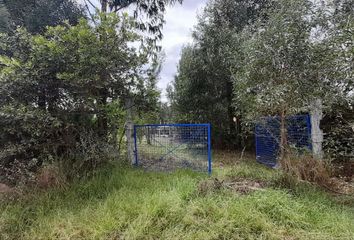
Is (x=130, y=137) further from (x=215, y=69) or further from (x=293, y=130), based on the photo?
(x=215, y=69)

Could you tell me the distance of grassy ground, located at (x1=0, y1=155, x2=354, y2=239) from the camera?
2.61 meters

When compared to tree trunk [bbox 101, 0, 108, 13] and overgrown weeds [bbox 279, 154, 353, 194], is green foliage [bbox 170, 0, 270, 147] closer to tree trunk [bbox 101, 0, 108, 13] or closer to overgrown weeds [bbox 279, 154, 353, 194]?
tree trunk [bbox 101, 0, 108, 13]

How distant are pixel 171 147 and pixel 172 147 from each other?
0.02 meters

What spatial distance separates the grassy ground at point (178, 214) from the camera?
2.61 m

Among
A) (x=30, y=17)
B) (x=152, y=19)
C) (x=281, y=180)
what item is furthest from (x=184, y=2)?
(x=281, y=180)

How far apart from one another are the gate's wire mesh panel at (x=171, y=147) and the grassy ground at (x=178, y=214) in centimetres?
Result: 146

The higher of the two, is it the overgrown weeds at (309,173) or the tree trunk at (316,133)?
the tree trunk at (316,133)

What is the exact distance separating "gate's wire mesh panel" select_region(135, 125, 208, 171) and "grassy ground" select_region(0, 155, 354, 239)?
1461 millimetres

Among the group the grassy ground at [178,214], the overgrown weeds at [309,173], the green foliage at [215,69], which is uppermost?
the green foliage at [215,69]

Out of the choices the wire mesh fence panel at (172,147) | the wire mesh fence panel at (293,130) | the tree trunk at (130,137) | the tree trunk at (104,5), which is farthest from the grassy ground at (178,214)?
the tree trunk at (104,5)

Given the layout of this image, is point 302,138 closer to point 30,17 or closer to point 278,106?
point 278,106

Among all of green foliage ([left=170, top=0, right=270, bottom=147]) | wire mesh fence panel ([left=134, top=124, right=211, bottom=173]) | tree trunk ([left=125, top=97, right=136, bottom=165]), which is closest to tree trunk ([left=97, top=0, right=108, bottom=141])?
tree trunk ([left=125, top=97, right=136, bottom=165])

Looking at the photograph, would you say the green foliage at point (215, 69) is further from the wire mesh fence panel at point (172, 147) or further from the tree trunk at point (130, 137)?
the tree trunk at point (130, 137)

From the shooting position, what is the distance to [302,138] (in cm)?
518
